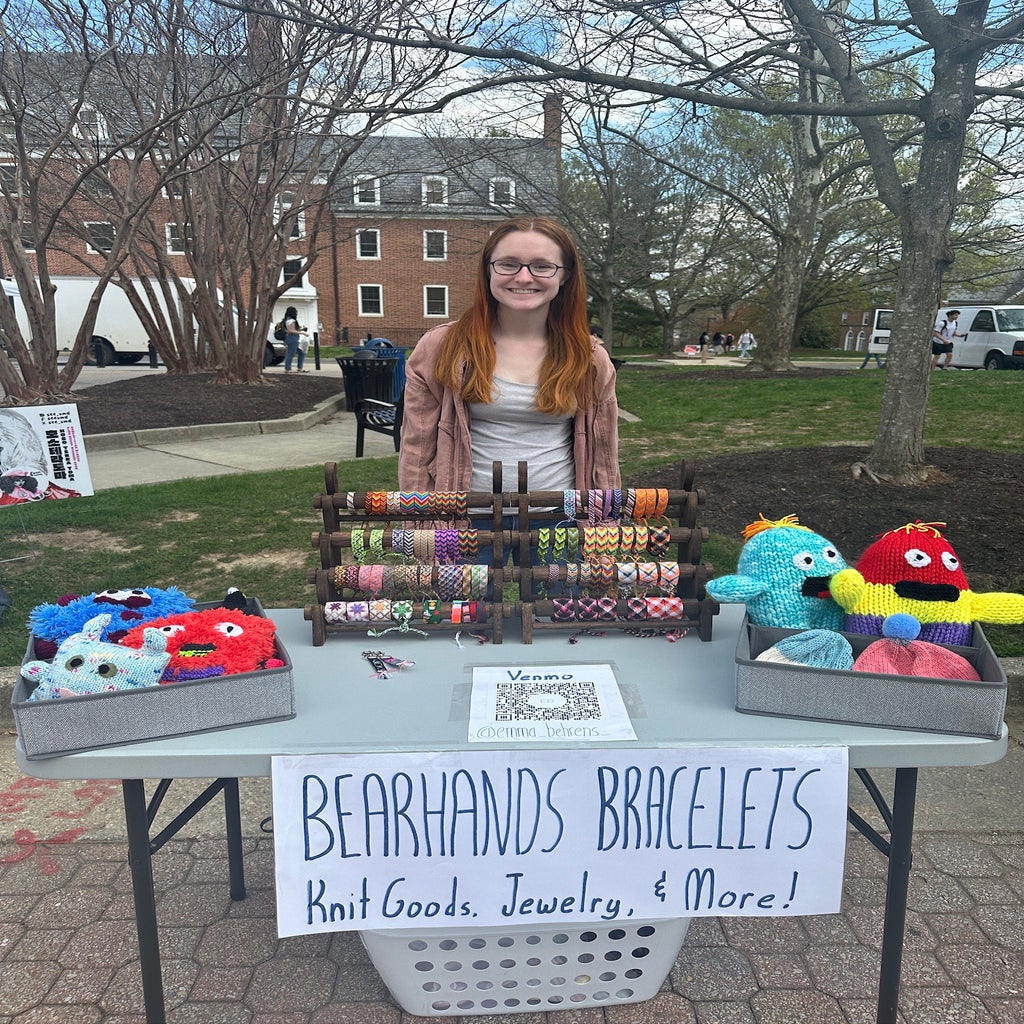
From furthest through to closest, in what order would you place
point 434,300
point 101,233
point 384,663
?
point 434,300 < point 101,233 < point 384,663

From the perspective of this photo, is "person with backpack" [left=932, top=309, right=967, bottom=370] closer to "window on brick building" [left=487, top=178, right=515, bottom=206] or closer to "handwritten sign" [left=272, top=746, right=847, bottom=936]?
"window on brick building" [left=487, top=178, right=515, bottom=206]

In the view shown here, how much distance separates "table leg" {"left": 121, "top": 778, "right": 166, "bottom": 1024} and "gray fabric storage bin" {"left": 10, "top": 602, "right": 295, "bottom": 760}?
0.11 metres

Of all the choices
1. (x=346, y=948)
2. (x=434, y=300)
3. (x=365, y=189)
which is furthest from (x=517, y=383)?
(x=434, y=300)

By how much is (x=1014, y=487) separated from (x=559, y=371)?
4.78 metres

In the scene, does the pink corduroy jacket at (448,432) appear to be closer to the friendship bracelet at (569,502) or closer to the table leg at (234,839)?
the friendship bracelet at (569,502)

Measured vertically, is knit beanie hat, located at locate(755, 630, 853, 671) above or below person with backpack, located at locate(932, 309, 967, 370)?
below

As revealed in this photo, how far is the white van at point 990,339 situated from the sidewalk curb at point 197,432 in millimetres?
15453

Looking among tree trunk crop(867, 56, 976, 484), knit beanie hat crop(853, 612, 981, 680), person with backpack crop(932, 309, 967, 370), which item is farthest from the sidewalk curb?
person with backpack crop(932, 309, 967, 370)

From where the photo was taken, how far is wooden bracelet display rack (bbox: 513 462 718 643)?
1.89m

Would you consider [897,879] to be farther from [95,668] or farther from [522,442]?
[95,668]

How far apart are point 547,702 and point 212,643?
664 millimetres

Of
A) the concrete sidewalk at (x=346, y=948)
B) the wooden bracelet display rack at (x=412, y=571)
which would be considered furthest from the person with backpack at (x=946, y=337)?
the wooden bracelet display rack at (x=412, y=571)

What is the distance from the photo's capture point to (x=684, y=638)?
1.96m

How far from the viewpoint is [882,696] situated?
4.81 ft
